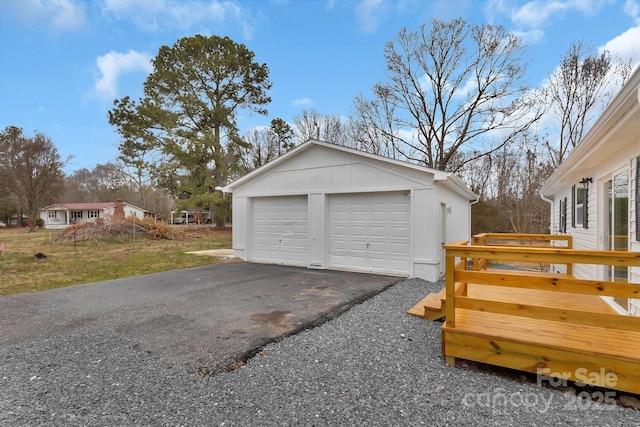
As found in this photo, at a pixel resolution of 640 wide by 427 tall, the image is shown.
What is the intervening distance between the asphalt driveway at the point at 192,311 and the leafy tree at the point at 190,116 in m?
15.2

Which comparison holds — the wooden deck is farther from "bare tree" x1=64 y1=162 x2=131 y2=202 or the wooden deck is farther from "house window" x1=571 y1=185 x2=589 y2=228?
"bare tree" x1=64 y1=162 x2=131 y2=202

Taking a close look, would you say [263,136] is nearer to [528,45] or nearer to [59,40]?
[59,40]

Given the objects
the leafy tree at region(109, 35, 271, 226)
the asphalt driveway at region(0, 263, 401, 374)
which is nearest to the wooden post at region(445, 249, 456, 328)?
the asphalt driveway at region(0, 263, 401, 374)

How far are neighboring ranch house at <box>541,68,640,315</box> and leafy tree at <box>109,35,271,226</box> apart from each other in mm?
19264

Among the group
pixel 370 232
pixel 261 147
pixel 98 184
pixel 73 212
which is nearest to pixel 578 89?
pixel 370 232

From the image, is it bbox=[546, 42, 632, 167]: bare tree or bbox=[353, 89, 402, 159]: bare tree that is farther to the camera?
bbox=[353, 89, 402, 159]: bare tree

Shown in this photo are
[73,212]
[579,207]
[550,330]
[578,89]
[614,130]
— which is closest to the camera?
[550,330]

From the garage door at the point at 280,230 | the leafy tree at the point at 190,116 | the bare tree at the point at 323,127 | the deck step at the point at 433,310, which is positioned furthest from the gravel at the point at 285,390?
the bare tree at the point at 323,127

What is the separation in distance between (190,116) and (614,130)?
22.2 metres

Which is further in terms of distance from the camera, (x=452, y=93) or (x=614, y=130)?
(x=452, y=93)

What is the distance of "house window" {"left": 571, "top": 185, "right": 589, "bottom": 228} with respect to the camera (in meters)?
5.58

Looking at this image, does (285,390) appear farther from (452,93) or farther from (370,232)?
(452,93)

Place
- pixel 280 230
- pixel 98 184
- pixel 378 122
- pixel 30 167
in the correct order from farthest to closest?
pixel 98 184 < pixel 30 167 < pixel 378 122 < pixel 280 230

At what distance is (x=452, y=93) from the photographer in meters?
17.5
